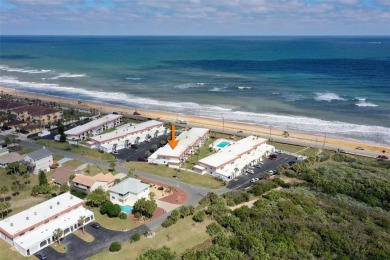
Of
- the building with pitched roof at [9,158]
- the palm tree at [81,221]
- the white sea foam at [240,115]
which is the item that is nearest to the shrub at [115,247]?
the palm tree at [81,221]

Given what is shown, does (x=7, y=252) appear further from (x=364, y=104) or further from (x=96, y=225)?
(x=364, y=104)

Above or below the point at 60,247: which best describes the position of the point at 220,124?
above

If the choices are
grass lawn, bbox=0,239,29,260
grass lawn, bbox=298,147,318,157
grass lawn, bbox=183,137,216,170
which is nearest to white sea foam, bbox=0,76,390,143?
grass lawn, bbox=298,147,318,157

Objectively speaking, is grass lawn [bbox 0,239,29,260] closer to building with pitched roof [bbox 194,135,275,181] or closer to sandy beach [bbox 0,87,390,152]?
building with pitched roof [bbox 194,135,275,181]

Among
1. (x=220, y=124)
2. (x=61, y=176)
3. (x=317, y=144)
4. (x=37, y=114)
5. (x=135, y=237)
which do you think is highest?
(x=37, y=114)

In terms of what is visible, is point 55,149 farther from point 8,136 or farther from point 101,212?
point 101,212

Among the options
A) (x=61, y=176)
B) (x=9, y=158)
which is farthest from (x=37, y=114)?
(x=61, y=176)
